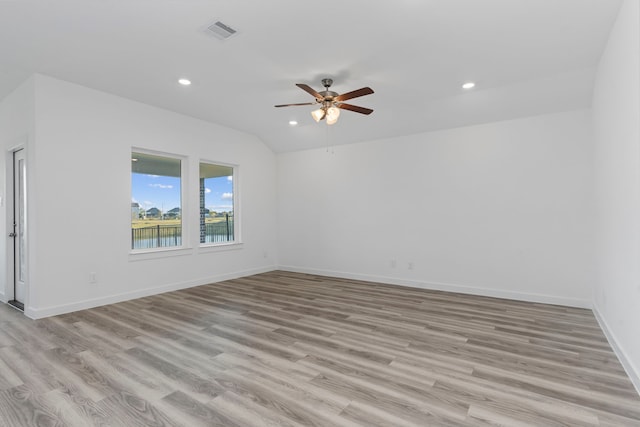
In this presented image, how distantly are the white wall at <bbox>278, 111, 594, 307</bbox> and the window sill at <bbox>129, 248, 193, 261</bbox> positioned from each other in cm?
224

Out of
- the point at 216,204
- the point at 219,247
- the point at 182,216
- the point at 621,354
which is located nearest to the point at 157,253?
the point at 182,216

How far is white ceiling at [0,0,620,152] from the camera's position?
259 centimetres

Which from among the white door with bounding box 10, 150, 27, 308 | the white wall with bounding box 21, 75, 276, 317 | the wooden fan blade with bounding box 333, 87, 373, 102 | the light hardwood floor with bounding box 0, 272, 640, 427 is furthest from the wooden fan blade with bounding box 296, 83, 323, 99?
the white door with bounding box 10, 150, 27, 308

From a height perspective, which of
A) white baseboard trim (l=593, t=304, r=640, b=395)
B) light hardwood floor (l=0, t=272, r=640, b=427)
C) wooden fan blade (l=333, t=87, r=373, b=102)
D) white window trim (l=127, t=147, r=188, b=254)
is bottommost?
light hardwood floor (l=0, t=272, r=640, b=427)

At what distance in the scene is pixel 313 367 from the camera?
8.39ft

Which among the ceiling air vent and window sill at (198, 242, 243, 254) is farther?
window sill at (198, 242, 243, 254)

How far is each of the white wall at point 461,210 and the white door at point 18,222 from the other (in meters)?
4.16

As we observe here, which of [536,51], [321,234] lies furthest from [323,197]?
[536,51]

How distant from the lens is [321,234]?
6508 millimetres

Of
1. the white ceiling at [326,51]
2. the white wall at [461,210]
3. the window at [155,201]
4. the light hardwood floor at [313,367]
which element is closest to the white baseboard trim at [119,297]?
the light hardwood floor at [313,367]

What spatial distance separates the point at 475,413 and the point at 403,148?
427 cm

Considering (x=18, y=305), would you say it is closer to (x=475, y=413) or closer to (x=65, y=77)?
(x=65, y=77)

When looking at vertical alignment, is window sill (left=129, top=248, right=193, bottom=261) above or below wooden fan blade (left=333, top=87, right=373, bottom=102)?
below

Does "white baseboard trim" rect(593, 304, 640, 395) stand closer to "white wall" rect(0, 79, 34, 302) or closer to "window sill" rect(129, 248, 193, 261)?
"window sill" rect(129, 248, 193, 261)
